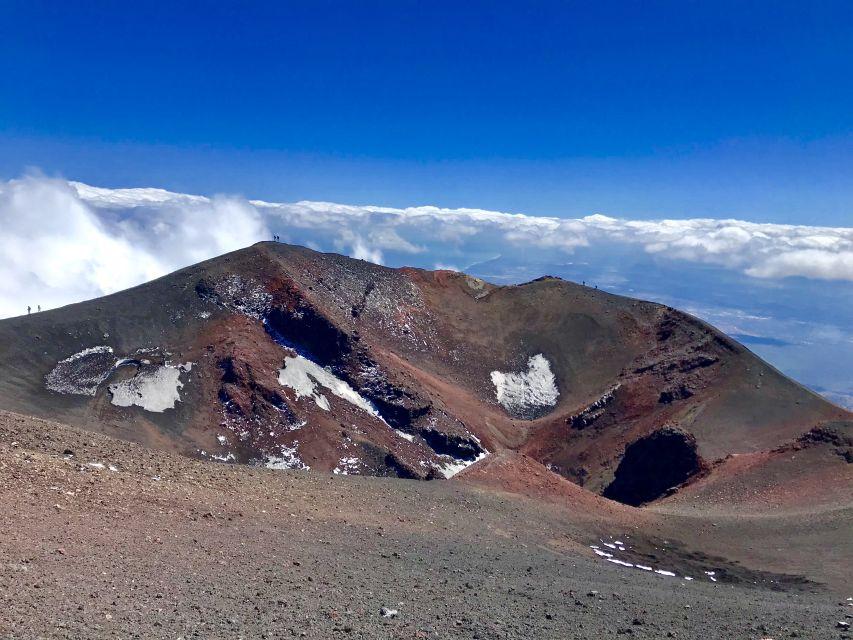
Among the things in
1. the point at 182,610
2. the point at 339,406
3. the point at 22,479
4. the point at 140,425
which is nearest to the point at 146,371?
the point at 140,425

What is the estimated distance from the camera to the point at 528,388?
68.0 metres

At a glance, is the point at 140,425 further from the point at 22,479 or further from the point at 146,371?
the point at 22,479

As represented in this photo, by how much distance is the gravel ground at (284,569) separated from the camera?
41.0ft

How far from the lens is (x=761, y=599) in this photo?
1995cm

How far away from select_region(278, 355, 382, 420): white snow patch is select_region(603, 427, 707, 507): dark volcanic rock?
1920 centimetres

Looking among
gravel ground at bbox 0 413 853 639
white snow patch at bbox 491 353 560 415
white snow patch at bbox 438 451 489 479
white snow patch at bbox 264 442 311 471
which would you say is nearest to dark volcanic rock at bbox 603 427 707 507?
white snow patch at bbox 438 451 489 479

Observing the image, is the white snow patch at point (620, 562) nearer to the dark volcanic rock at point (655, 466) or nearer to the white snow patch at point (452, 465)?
the dark volcanic rock at point (655, 466)

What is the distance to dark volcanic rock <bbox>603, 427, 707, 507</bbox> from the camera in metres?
45.7

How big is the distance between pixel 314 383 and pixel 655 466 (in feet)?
86.2

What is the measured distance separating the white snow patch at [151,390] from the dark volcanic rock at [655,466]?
107 ft

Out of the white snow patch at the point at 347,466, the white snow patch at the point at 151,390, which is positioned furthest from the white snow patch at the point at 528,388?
the white snow patch at the point at 151,390

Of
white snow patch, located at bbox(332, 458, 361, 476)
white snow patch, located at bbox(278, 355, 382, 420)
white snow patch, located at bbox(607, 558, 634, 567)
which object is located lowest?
white snow patch, located at bbox(332, 458, 361, 476)

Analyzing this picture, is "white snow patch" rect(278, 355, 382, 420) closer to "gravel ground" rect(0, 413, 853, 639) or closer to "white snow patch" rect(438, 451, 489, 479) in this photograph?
"white snow patch" rect(438, 451, 489, 479)

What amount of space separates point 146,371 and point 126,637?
39.1 metres
